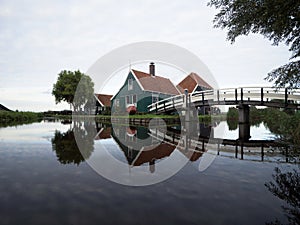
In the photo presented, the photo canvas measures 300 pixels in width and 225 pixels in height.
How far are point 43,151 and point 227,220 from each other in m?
6.11

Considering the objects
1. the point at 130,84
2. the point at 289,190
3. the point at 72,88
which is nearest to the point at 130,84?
the point at 130,84

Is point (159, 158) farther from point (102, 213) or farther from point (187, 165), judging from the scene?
point (102, 213)

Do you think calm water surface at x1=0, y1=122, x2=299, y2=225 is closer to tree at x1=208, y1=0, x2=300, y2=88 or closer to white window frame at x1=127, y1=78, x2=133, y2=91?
tree at x1=208, y1=0, x2=300, y2=88

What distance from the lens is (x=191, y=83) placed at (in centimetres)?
3662

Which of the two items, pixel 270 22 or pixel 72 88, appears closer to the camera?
pixel 270 22

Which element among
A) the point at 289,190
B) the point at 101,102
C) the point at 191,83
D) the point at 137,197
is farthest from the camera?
the point at 101,102

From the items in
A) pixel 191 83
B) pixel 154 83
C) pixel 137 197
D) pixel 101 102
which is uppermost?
pixel 191 83

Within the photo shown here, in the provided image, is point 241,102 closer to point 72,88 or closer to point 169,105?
point 169,105

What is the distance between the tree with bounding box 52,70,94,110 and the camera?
46116mm

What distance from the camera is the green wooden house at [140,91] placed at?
29031 millimetres

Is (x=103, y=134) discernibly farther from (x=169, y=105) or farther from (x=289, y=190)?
(x=169, y=105)

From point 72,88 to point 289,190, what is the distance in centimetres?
4762

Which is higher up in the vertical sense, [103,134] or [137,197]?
[103,134]

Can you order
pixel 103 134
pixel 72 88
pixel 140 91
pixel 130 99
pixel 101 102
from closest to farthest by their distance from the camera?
pixel 103 134 < pixel 140 91 < pixel 130 99 < pixel 101 102 < pixel 72 88
